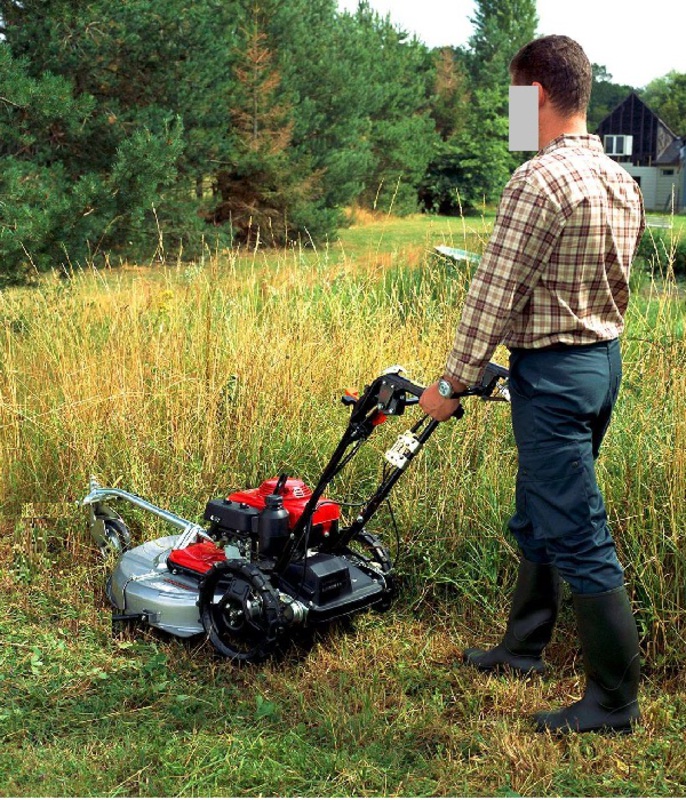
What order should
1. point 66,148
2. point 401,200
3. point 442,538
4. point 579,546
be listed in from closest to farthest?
1. point 579,546
2. point 442,538
3. point 66,148
4. point 401,200

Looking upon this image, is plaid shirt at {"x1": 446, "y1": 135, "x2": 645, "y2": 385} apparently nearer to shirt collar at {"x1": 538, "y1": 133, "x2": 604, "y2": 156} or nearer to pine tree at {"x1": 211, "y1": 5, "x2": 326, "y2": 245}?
shirt collar at {"x1": 538, "y1": 133, "x2": 604, "y2": 156}

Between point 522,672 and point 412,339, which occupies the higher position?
point 412,339

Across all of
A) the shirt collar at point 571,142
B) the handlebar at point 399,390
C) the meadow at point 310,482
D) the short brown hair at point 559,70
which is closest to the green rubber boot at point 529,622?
the meadow at point 310,482

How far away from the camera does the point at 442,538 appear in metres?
4.04

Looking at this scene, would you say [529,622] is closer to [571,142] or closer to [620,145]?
[571,142]

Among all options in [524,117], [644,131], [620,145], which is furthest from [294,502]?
[644,131]

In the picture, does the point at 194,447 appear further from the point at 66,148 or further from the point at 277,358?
the point at 66,148

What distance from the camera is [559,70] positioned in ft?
9.13

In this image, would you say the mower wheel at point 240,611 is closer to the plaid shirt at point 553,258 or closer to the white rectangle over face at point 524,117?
the plaid shirt at point 553,258

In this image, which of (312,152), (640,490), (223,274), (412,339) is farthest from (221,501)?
(312,152)

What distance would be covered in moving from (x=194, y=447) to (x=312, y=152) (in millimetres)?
15828

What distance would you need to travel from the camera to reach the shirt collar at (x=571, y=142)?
112 inches

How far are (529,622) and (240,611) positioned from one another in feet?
3.19

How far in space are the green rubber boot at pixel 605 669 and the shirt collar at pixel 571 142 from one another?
1.27 m
